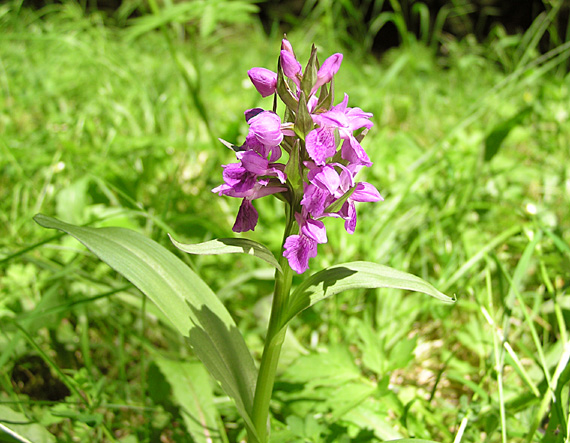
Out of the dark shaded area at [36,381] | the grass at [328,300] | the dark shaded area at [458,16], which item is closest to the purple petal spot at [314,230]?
A: the grass at [328,300]

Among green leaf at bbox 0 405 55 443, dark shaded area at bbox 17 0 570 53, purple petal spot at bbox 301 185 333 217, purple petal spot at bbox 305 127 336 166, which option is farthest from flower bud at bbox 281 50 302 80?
dark shaded area at bbox 17 0 570 53

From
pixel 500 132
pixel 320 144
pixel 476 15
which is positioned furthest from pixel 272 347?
pixel 476 15

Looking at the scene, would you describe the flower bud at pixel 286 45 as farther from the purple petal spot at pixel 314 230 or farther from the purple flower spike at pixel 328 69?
the purple petal spot at pixel 314 230

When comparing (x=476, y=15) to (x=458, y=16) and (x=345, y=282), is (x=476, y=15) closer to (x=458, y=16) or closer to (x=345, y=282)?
(x=458, y=16)

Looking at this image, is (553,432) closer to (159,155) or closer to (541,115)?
(159,155)

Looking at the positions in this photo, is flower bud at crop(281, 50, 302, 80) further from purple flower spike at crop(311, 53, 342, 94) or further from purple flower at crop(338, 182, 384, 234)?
purple flower at crop(338, 182, 384, 234)
